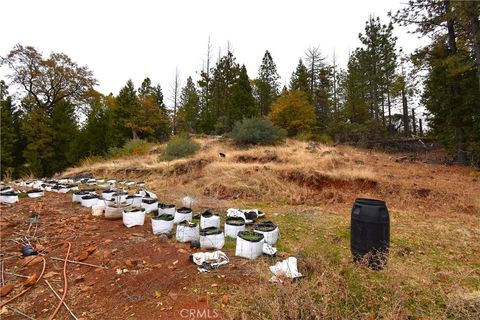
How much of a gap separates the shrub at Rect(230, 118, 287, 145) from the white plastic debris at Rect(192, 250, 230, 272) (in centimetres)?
990

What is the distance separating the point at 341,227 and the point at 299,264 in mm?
1818

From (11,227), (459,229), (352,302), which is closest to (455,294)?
(352,302)

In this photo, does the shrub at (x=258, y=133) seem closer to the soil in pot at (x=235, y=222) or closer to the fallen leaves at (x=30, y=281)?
the soil in pot at (x=235, y=222)

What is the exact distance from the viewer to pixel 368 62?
18.6 metres

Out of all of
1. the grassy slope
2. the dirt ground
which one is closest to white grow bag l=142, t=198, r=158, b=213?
the dirt ground

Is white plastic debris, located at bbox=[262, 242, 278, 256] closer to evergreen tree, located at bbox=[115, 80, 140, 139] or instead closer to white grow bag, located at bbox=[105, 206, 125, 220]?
white grow bag, located at bbox=[105, 206, 125, 220]

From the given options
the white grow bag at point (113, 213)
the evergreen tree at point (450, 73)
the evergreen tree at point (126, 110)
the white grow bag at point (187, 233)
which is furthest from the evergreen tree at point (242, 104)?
the white grow bag at point (187, 233)

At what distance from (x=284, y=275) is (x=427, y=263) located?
1814mm

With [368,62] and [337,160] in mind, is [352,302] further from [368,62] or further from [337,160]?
[368,62]

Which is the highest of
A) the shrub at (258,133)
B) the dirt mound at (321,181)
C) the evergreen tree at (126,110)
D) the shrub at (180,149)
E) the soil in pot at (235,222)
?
Result: the evergreen tree at (126,110)

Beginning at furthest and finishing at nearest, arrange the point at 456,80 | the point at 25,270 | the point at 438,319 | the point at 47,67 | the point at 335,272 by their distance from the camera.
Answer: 1. the point at 47,67
2. the point at 456,80
3. the point at 25,270
4. the point at 335,272
5. the point at 438,319

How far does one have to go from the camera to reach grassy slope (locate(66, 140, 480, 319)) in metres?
1.96

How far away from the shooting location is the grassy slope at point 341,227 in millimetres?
1957

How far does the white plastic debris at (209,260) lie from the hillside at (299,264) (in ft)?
0.22
